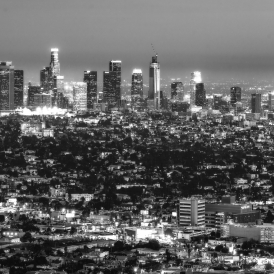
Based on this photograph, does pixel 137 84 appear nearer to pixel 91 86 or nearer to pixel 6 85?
pixel 91 86

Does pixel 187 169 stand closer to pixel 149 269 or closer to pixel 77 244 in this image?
pixel 77 244

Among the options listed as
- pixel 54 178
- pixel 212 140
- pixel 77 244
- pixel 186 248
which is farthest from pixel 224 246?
pixel 212 140

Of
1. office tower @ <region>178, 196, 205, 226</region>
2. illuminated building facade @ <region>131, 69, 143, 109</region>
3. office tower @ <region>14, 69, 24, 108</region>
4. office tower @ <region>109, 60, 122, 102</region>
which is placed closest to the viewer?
office tower @ <region>178, 196, 205, 226</region>

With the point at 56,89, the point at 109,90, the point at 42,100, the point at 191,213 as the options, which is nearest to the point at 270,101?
the point at 109,90

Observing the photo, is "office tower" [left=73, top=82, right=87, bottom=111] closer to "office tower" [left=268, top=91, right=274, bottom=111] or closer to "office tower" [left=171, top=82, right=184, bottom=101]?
"office tower" [left=171, top=82, right=184, bottom=101]

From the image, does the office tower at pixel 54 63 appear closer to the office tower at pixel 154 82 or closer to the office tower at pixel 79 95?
the office tower at pixel 79 95

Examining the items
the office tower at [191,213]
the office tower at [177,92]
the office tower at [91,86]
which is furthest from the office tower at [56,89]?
the office tower at [191,213]

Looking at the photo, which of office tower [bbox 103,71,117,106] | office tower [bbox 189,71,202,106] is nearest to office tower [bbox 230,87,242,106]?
office tower [bbox 189,71,202,106]
